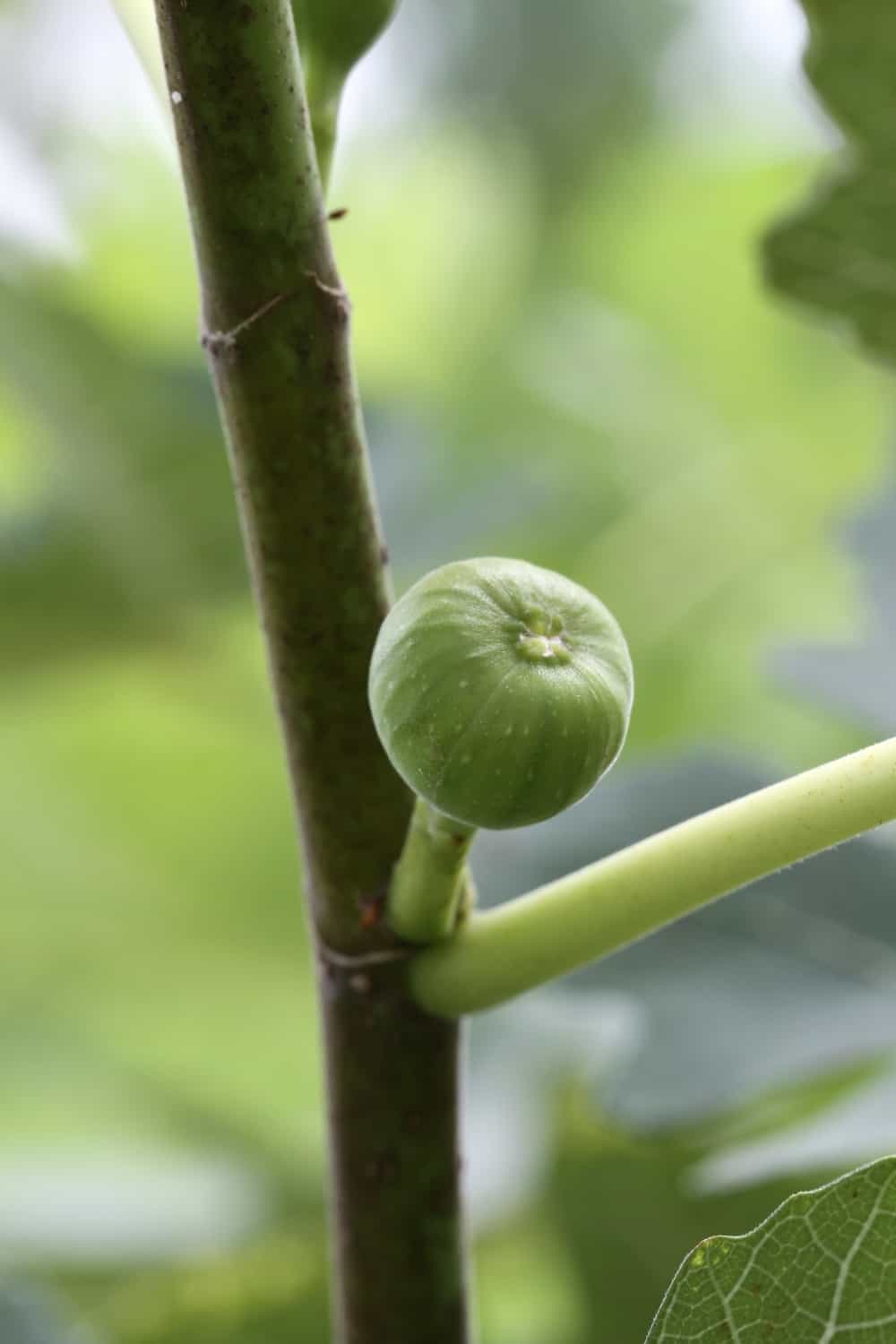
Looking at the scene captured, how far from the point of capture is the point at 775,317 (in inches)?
73.5

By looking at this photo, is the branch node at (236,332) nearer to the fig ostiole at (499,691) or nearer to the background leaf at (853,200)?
the fig ostiole at (499,691)

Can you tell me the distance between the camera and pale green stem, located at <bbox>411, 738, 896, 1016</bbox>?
43cm

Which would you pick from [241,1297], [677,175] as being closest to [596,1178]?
[241,1297]

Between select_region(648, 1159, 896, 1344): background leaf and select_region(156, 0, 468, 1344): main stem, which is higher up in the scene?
select_region(156, 0, 468, 1344): main stem

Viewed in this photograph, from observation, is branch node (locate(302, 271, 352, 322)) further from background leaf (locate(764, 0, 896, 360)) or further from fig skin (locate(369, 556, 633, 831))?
background leaf (locate(764, 0, 896, 360))

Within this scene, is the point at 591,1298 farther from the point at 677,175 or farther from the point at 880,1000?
the point at 677,175

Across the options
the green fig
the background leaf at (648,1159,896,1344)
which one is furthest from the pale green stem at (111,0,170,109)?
the background leaf at (648,1159,896,1344)

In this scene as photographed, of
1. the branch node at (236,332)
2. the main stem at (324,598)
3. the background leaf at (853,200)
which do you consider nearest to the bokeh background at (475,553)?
the background leaf at (853,200)

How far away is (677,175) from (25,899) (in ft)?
3.89

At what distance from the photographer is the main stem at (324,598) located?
386 mm

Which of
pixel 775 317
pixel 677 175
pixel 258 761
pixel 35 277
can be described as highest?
pixel 677 175

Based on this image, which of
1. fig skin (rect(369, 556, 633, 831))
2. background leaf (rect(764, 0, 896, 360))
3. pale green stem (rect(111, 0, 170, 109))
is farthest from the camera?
background leaf (rect(764, 0, 896, 360))

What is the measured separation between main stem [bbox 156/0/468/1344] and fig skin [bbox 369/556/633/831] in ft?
0.23

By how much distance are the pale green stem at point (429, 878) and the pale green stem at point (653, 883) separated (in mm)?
12
